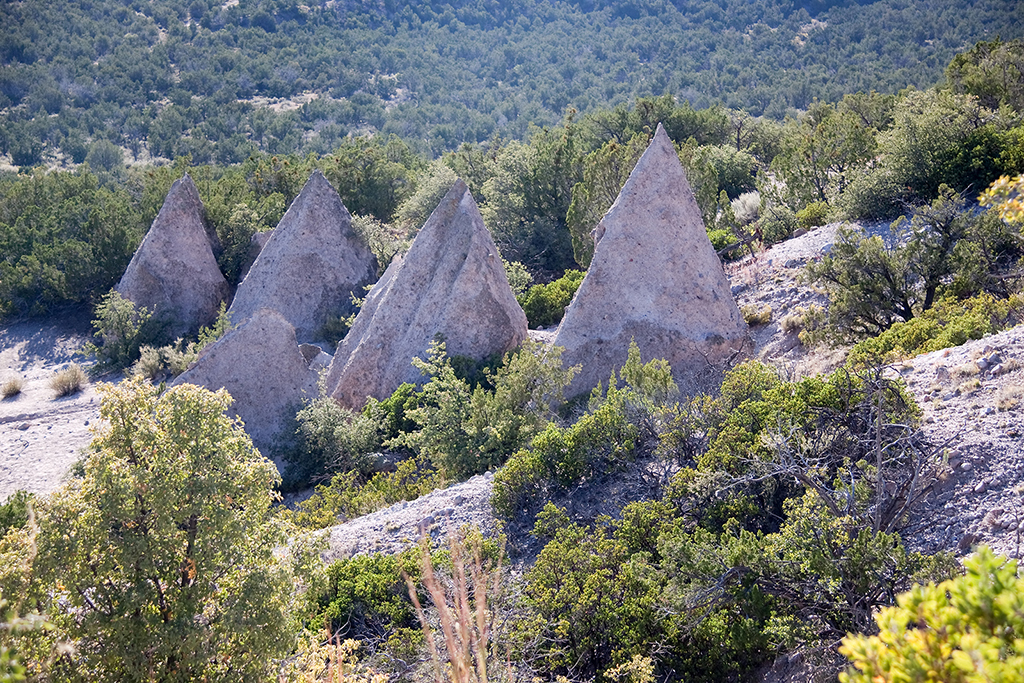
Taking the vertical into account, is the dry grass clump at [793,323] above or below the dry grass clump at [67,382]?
below

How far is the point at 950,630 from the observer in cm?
227

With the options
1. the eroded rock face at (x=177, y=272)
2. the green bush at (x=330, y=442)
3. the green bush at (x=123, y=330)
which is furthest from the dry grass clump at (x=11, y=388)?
the green bush at (x=330, y=442)

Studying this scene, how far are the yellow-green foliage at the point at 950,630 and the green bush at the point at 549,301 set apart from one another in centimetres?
1255

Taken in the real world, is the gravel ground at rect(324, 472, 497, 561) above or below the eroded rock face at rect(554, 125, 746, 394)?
below

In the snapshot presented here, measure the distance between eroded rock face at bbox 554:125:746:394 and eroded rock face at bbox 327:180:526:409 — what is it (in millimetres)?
1758

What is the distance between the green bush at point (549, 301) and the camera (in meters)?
14.9

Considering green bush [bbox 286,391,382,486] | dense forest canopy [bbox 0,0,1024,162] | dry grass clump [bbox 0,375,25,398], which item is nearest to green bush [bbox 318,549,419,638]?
green bush [bbox 286,391,382,486]

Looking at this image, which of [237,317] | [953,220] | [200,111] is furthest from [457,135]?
[953,220]

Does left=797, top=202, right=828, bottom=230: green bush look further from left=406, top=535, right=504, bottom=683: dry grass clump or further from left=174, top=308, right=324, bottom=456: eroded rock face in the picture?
left=406, top=535, right=504, bottom=683: dry grass clump

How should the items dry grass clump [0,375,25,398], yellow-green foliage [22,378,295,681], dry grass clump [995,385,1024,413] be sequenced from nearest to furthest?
yellow-green foliage [22,378,295,681] → dry grass clump [995,385,1024,413] → dry grass clump [0,375,25,398]

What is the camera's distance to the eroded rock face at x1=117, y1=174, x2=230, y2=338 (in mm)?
17234

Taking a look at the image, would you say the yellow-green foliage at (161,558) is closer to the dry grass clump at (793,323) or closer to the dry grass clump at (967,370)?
the dry grass clump at (967,370)

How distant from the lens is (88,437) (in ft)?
45.5

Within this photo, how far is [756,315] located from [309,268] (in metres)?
9.36
